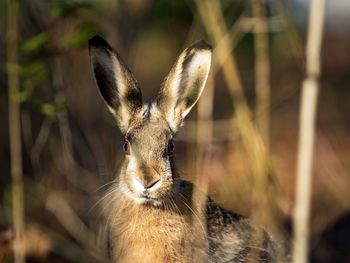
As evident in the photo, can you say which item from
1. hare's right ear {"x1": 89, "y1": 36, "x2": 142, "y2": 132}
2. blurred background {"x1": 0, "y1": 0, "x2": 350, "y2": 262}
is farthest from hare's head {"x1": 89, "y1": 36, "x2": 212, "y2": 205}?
blurred background {"x1": 0, "y1": 0, "x2": 350, "y2": 262}

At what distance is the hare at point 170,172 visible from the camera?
16.5 feet

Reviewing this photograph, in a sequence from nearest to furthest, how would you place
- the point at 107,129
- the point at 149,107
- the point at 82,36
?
the point at 149,107, the point at 82,36, the point at 107,129

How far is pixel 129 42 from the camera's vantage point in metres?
7.64

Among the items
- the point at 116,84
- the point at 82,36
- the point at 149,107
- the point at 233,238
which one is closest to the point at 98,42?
the point at 116,84

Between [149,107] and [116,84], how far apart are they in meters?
0.21

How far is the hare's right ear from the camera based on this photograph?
510 cm

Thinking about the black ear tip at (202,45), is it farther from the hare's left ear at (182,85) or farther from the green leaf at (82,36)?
the green leaf at (82,36)

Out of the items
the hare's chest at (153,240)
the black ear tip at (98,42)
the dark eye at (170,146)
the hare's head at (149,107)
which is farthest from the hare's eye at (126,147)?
the black ear tip at (98,42)

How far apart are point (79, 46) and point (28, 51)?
0.34 metres

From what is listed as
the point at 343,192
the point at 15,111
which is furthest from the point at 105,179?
the point at 343,192

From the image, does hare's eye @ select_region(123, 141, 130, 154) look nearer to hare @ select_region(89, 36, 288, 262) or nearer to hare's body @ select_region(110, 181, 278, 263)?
hare @ select_region(89, 36, 288, 262)

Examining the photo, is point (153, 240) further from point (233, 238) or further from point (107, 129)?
point (107, 129)

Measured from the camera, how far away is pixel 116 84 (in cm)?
518

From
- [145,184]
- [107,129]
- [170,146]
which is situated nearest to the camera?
[145,184]
